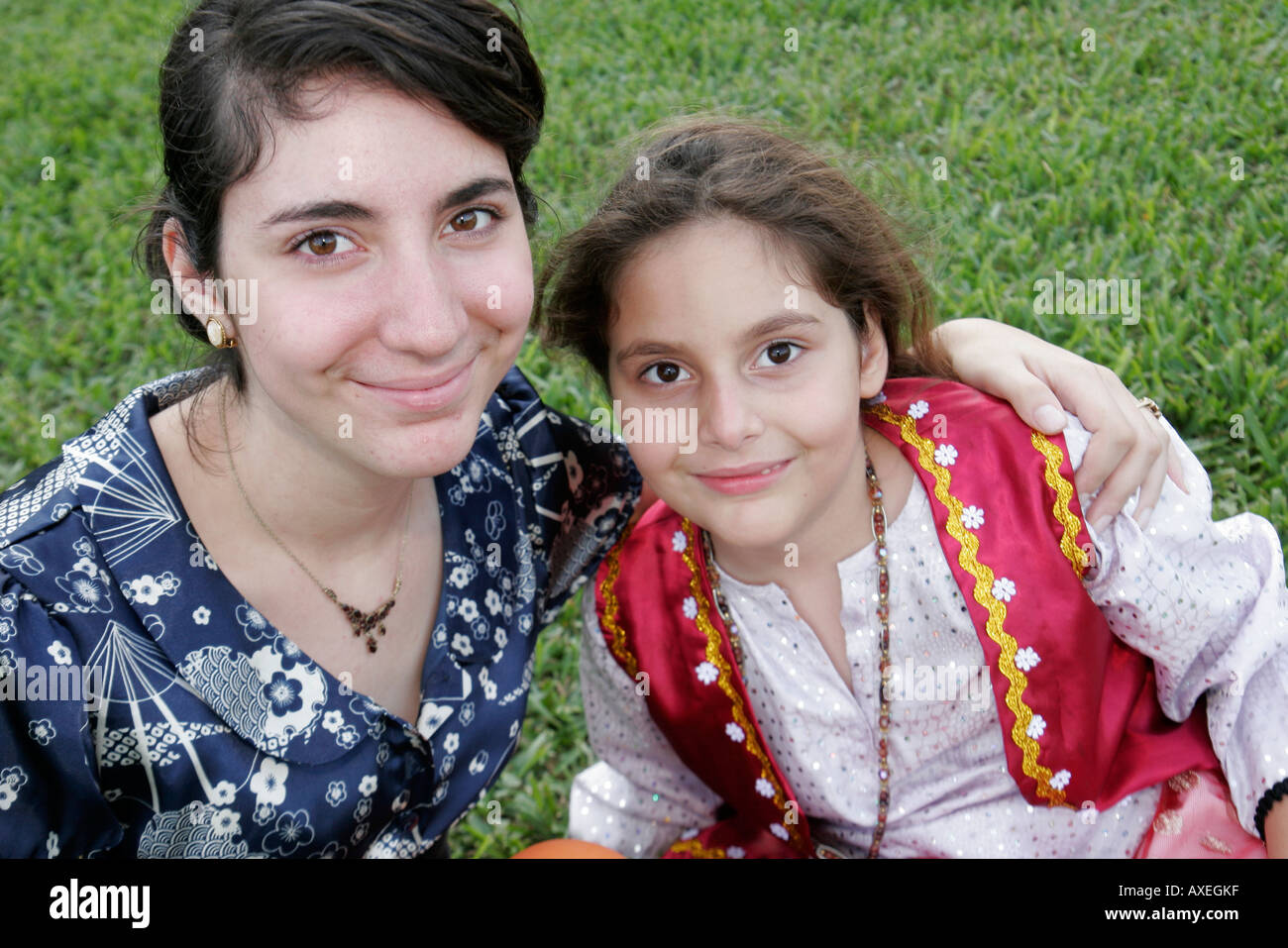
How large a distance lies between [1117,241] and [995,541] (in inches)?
78.4

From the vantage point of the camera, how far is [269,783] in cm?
180

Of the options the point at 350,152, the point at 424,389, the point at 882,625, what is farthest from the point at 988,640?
the point at 350,152

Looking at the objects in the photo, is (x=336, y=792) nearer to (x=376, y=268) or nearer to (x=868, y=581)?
(x=376, y=268)

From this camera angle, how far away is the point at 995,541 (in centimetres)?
190

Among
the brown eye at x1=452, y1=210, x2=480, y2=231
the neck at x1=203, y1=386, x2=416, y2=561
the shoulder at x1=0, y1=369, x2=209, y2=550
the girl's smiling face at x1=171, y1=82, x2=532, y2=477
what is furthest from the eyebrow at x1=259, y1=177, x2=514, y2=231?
the shoulder at x1=0, y1=369, x2=209, y2=550

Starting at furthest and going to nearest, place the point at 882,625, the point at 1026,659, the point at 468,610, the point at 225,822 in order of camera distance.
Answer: the point at 468,610
the point at 882,625
the point at 1026,659
the point at 225,822

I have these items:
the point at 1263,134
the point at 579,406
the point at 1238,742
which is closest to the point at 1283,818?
the point at 1238,742

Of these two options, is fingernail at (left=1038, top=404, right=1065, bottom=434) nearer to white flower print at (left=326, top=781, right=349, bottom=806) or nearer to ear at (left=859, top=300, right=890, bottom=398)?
ear at (left=859, top=300, right=890, bottom=398)

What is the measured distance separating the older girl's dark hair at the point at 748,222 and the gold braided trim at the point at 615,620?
37cm

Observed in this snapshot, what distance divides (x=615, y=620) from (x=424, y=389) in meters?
0.69

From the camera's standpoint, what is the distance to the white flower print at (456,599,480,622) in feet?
6.88

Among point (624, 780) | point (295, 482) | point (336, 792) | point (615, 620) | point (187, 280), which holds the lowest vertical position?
point (624, 780)

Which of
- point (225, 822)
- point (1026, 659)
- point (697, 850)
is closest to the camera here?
point (225, 822)

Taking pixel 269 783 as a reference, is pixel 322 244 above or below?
above
